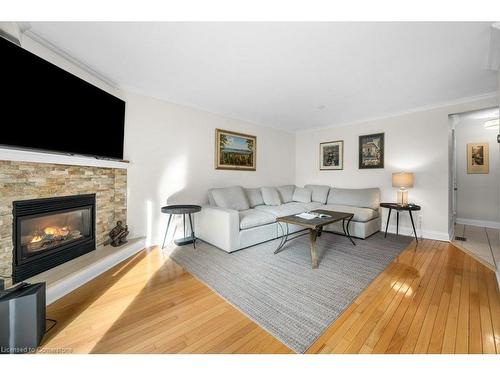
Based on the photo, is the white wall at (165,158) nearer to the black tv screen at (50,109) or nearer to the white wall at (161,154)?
the white wall at (161,154)

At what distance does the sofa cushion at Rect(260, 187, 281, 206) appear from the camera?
164 inches

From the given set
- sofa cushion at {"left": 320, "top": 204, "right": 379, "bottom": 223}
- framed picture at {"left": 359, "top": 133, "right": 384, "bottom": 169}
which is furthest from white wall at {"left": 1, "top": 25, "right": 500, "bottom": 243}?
sofa cushion at {"left": 320, "top": 204, "right": 379, "bottom": 223}

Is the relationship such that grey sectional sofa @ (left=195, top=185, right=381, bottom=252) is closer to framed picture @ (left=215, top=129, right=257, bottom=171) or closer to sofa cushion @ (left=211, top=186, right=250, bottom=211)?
sofa cushion @ (left=211, top=186, right=250, bottom=211)

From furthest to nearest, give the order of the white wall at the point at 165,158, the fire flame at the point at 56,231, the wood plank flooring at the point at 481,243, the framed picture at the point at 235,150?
1. the framed picture at the point at 235,150
2. the white wall at the point at 165,158
3. the wood plank flooring at the point at 481,243
4. the fire flame at the point at 56,231

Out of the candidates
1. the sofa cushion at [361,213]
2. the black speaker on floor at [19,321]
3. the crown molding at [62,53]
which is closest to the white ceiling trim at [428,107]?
the sofa cushion at [361,213]

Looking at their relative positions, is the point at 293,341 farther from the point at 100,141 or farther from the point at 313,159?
the point at 313,159

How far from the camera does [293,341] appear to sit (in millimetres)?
1262

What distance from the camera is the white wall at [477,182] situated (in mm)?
4094

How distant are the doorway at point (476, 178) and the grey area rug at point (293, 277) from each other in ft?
7.77

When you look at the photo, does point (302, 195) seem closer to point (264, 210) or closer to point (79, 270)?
point (264, 210)

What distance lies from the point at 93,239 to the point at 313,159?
4654 mm

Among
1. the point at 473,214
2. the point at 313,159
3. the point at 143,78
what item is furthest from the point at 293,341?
the point at 473,214

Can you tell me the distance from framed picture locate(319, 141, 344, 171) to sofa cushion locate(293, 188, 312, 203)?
76cm

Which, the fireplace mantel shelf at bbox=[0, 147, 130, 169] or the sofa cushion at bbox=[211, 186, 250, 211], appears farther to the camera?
the sofa cushion at bbox=[211, 186, 250, 211]
